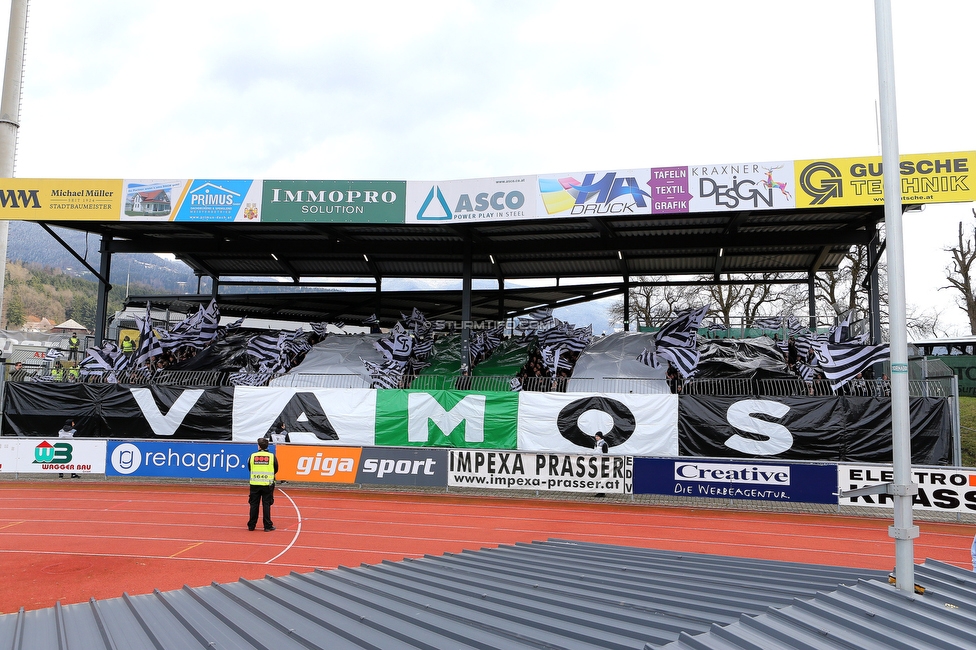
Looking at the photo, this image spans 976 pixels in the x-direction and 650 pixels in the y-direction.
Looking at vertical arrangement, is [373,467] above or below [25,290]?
below

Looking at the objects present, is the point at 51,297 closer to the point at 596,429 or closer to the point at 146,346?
the point at 146,346

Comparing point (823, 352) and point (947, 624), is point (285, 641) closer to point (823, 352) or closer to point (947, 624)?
point (947, 624)

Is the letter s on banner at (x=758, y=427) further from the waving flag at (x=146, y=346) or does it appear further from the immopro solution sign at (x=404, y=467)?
the waving flag at (x=146, y=346)

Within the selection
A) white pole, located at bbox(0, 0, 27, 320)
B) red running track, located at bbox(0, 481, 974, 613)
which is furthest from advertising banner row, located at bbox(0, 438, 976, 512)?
white pole, located at bbox(0, 0, 27, 320)

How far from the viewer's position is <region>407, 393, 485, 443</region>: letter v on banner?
819 inches

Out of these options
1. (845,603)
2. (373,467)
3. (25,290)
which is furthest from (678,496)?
(25,290)

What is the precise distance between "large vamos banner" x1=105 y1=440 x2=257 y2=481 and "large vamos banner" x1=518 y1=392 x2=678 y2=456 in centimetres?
882

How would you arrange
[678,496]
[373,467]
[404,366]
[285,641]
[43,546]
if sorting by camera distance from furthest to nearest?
1. [404,366]
2. [373,467]
3. [678,496]
4. [43,546]
5. [285,641]

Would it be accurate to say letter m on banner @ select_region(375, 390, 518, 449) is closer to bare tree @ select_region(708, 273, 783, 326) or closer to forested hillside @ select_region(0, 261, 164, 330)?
bare tree @ select_region(708, 273, 783, 326)

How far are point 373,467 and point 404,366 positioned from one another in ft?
22.8

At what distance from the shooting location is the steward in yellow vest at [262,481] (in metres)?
13.9

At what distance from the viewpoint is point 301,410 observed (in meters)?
21.8

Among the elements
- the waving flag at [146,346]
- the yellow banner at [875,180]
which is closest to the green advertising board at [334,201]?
the waving flag at [146,346]

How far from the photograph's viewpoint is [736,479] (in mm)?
16953
